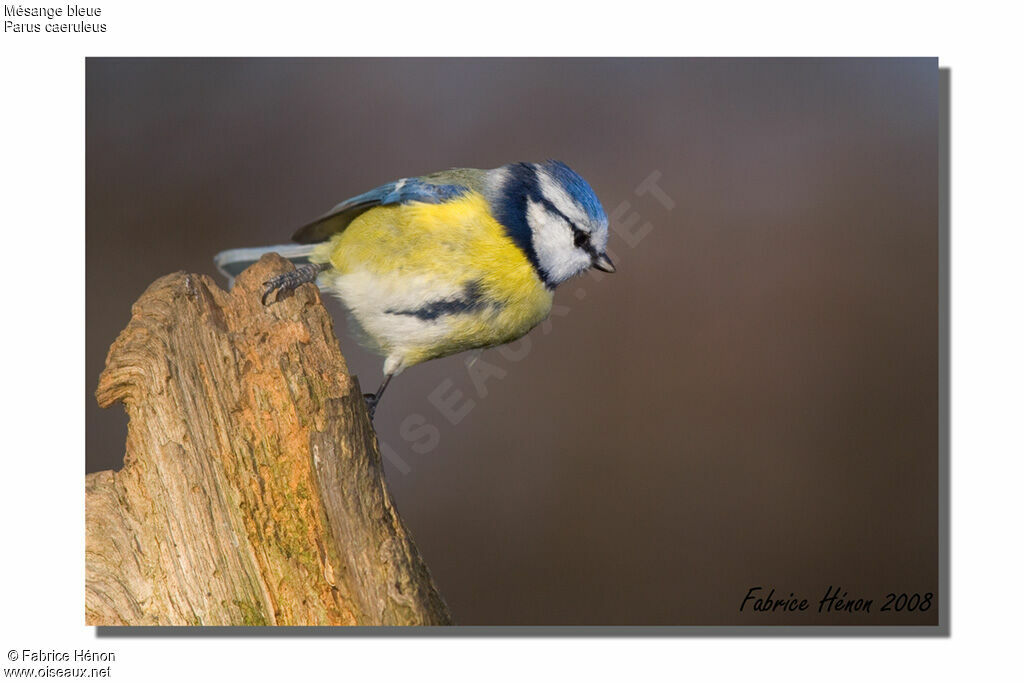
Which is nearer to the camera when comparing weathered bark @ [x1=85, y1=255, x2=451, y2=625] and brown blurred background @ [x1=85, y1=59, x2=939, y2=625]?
weathered bark @ [x1=85, y1=255, x2=451, y2=625]

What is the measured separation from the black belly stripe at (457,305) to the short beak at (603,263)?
273mm

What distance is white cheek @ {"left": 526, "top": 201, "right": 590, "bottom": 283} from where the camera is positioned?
5.88 feet

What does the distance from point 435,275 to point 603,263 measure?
0.39 m

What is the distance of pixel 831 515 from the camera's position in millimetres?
1958

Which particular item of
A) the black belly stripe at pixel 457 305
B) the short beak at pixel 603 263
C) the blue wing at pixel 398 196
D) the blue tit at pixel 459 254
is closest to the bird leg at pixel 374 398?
the blue tit at pixel 459 254

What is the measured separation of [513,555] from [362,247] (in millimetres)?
833

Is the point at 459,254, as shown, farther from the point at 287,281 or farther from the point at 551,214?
the point at 287,281
